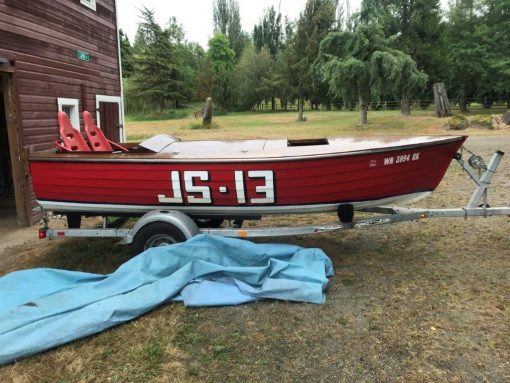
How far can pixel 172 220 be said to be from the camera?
4348mm

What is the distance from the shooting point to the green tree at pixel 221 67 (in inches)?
2028

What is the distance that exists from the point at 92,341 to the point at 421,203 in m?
5.80

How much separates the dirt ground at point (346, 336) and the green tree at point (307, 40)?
29.1 m

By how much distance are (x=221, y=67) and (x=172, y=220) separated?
60.4 metres

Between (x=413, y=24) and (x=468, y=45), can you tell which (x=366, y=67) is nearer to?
(x=413, y=24)

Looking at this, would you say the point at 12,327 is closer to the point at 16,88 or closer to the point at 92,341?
the point at 92,341

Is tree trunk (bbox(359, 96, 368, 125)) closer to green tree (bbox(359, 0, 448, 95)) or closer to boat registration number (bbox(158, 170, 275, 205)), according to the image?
green tree (bbox(359, 0, 448, 95))

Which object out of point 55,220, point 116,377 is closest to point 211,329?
point 116,377

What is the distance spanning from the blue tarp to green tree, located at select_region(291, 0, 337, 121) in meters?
29.2

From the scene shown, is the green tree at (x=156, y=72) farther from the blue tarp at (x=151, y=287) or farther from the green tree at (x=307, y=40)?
the blue tarp at (x=151, y=287)

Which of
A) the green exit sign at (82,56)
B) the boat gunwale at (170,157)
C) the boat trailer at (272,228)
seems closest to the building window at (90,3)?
the green exit sign at (82,56)

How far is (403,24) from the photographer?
96.6 feet

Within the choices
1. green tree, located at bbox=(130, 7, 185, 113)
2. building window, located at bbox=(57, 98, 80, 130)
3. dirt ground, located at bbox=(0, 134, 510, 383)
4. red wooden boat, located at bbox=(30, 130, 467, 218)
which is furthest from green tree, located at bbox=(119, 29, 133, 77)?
dirt ground, located at bbox=(0, 134, 510, 383)

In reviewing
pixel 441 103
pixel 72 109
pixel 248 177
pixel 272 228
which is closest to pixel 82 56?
pixel 72 109
